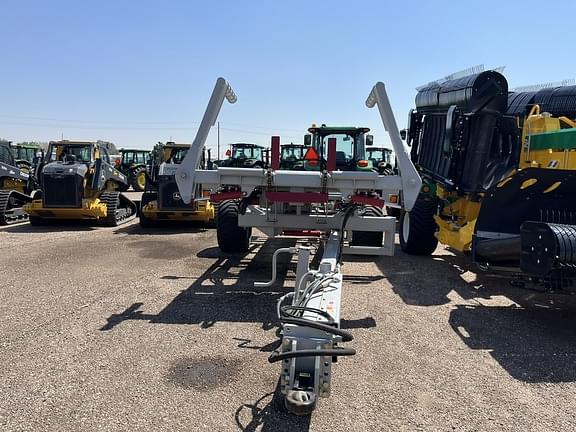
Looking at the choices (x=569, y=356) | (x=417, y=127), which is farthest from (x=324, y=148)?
(x=569, y=356)

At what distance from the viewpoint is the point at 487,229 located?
543cm

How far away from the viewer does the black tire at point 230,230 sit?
25.6 ft

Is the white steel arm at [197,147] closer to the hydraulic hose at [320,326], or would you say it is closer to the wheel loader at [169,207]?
the hydraulic hose at [320,326]

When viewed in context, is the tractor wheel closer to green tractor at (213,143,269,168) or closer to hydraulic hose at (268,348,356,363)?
green tractor at (213,143,269,168)

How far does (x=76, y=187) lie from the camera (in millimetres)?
11062

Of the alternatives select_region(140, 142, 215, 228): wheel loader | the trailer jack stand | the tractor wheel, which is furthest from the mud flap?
the tractor wheel

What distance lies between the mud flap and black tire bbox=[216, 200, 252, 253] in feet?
12.5

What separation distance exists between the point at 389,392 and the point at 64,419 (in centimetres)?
215

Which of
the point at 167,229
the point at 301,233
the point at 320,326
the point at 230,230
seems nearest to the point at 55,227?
the point at 167,229

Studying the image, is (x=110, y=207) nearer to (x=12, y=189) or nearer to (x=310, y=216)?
(x=12, y=189)

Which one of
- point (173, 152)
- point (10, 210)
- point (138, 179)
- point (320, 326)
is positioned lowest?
point (10, 210)

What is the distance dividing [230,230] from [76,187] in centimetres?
518

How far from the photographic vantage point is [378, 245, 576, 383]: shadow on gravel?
3.90 meters

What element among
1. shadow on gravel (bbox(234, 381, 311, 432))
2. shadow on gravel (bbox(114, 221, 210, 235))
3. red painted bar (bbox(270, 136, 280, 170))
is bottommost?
shadow on gravel (bbox(234, 381, 311, 432))
